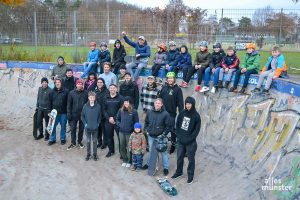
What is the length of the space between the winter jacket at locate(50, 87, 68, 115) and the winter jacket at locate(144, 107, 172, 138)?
3.21 meters

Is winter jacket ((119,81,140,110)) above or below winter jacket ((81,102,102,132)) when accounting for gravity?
above

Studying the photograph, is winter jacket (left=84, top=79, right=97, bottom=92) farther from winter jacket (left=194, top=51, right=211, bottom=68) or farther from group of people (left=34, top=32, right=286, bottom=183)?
winter jacket (left=194, top=51, right=211, bottom=68)

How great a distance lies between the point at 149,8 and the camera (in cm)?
1503

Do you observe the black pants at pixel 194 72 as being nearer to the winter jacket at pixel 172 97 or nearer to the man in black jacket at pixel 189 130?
the winter jacket at pixel 172 97

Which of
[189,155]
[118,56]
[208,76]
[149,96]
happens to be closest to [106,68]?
[118,56]

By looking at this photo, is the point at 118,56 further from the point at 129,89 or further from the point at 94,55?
the point at 129,89

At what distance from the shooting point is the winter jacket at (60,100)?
10250mm

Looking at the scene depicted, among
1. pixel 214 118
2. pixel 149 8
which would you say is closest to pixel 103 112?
pixel 214 118

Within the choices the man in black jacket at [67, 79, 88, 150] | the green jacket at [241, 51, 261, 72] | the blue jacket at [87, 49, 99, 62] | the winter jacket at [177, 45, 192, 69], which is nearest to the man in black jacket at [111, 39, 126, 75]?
the blue jacket at [87, 49, 99, 62]

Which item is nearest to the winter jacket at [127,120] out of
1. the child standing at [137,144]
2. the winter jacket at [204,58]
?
the child standing at [137,144]

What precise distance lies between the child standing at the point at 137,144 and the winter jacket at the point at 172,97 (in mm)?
1043
